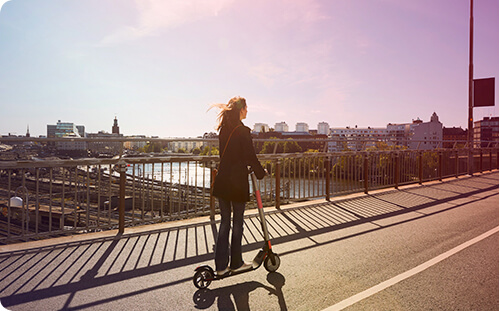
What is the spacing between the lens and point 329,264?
450 centimetres

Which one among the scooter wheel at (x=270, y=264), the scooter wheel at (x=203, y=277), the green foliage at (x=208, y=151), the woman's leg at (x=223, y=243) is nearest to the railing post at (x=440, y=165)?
the green foliage at (x=208, y=151)

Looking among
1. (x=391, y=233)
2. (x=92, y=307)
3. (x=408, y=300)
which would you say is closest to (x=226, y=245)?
(x=92, y=307)

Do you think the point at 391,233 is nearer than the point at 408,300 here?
No

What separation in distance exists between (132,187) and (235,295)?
3.59 m

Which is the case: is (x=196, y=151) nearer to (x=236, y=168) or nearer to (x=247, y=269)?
(x=236, y=168)

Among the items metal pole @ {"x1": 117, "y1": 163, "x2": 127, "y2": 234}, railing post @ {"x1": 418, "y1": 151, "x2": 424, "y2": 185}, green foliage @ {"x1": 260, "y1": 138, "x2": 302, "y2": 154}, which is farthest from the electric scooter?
railing post @ {"x1": 418, "y1": 151, "x2": 424, "y2": 185}

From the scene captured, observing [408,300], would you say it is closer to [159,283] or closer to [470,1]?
[159,283]

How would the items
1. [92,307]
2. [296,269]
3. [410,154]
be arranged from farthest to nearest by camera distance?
[410,154], [296,269], [92,307]

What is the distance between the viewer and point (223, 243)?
3.94 metres

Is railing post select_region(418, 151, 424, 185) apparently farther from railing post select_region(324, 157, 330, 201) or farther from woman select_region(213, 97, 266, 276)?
woman select_region(213, 97, 266, 276)

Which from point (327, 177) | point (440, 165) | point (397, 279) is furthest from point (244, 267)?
point (440, 165)

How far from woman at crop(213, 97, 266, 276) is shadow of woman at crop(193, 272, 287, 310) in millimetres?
224

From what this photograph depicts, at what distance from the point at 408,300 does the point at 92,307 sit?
10.5 ft

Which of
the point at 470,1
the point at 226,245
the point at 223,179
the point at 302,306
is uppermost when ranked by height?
the point at 470,1
